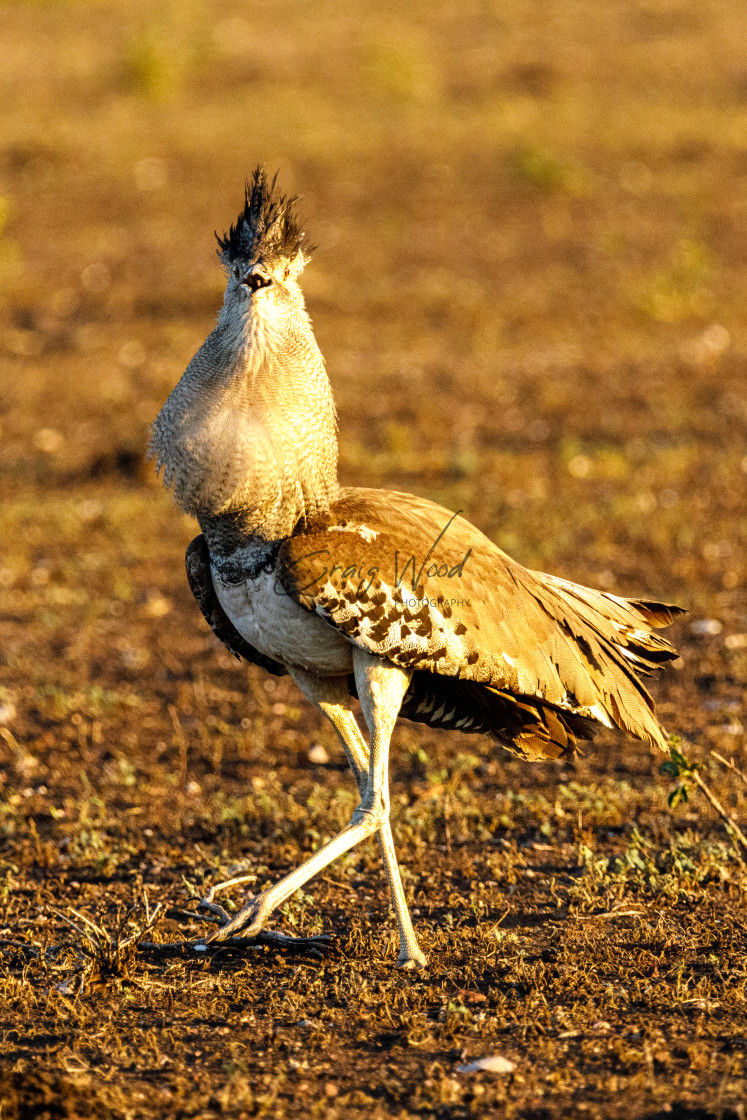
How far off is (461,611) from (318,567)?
1.61 ft

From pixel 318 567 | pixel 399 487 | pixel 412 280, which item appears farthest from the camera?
pixel 412 280

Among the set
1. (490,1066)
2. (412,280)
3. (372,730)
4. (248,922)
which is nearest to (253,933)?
(248,922)

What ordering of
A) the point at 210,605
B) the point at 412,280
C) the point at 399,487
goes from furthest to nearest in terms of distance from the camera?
1. the point at 412,280
2. the point at 399,487
3. the point at 210,605

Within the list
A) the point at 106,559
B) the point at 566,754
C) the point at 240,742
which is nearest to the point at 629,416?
the point at 106,559

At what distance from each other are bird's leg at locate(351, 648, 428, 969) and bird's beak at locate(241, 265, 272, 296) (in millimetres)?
→ 1133

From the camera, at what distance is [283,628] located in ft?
12.5

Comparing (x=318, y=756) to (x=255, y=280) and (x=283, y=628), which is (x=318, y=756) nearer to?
(x=283, y=628)

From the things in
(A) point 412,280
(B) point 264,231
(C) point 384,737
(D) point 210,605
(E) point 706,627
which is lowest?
(C) point 384,737

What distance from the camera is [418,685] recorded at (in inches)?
163

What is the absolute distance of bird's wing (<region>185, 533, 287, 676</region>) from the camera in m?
4.19

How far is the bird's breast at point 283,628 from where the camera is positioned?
379 centimetres

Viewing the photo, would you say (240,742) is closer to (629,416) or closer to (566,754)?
(566,754)

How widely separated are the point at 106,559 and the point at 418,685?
4.51 m
